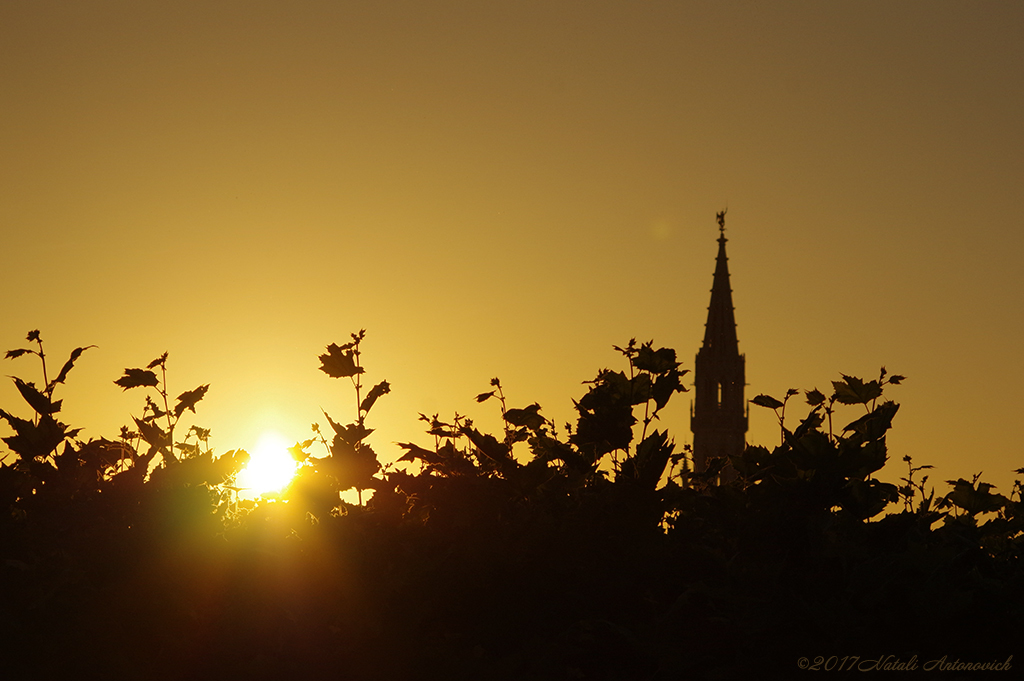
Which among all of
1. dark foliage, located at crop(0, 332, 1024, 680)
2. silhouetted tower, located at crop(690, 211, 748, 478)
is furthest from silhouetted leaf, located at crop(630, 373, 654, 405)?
silhouetted tower, located at crop(690, 211, 748, 478)

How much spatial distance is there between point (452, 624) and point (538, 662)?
0.32 m

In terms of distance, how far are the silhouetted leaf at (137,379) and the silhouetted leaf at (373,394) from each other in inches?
34.9

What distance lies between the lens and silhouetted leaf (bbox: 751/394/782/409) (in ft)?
12.2

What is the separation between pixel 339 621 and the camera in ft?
10.2

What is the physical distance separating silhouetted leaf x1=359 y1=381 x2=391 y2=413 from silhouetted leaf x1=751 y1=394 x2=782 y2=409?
4.36ft

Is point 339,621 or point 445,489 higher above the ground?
point 445,489

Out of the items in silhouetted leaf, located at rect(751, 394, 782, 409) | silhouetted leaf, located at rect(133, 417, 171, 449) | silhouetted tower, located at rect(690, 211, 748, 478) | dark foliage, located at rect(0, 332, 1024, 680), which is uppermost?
silhouetted tower, located at rect(690, 211, 748, 478)

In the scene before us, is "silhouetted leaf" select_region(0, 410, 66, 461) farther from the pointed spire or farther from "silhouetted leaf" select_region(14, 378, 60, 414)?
the pointed spire

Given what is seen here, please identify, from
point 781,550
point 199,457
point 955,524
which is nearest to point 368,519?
point 199,457

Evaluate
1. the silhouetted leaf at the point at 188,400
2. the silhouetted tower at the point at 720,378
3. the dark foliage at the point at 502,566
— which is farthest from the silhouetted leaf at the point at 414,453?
the silhouetted tower at the point at 720,378

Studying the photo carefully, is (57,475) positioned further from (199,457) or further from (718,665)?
(718,665)

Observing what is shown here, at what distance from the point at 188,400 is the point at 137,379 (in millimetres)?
202

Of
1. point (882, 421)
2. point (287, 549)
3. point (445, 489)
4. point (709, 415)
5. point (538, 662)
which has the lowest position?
point (538, 662)

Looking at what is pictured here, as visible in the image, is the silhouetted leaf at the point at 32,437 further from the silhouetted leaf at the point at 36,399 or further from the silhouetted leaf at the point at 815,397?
the silhouetted leaf at the point at 815,397
